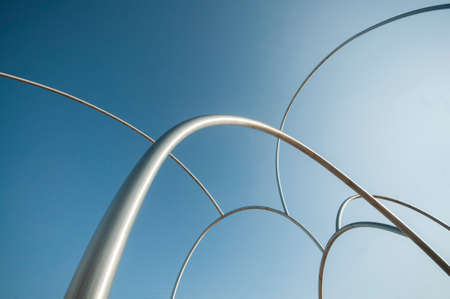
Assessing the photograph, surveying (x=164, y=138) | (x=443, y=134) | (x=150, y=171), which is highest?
(x=443, y=134)

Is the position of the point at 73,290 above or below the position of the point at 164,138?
below

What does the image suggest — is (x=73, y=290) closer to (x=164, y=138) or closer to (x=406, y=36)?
(x=164, y=138)

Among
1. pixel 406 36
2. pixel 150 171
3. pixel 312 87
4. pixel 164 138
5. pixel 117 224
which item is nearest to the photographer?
pixel 117 224

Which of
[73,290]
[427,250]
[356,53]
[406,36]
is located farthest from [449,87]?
[73,290]

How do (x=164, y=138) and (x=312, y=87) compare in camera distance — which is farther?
(x=312, y=87)

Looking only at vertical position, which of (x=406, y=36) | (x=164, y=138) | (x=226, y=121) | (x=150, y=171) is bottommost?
(x=150, y=171)

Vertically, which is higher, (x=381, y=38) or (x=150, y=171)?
(x=381, y=38)

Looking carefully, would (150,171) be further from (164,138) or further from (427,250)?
(427,250)

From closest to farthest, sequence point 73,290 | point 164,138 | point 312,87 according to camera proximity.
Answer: point 73,290 < point 164,138 < point 312,87

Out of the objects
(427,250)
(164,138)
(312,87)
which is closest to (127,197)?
(164,138)

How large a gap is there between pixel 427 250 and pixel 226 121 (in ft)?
17.2

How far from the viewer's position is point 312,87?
16438 mm

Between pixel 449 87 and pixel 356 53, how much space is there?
656 cm

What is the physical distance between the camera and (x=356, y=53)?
15367 millimetres
